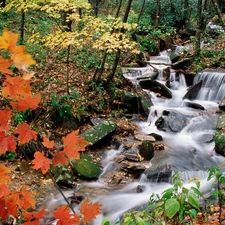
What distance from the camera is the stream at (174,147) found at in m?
6.07

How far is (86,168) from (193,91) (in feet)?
22.7

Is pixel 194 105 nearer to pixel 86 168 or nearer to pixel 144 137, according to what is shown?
pixel 144 137

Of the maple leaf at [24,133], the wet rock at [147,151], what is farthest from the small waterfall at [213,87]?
the maple leaf at [24,133]

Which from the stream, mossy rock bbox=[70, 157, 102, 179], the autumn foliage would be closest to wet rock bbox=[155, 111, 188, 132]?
the stream

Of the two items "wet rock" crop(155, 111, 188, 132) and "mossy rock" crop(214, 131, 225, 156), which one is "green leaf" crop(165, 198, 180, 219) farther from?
"wet rock" crop(155, 111, 188, 132)

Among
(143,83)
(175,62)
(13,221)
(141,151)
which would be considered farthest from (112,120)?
(175,62)

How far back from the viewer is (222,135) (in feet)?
25.2

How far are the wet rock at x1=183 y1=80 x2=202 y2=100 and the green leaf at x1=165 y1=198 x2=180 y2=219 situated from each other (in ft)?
33.6

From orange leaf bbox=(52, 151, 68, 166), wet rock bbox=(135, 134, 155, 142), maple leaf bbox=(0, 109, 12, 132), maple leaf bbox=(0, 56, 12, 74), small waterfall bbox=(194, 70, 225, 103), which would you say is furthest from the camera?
small waterfall bbox=(194, 70, 225, 103)

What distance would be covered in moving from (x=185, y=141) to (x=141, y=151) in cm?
190

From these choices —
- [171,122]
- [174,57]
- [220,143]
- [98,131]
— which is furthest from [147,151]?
[174,57]

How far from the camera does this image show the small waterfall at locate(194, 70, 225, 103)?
11.8 metres

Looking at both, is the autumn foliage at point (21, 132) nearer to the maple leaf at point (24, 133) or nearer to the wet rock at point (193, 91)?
the maple leaf at point (24, 133)

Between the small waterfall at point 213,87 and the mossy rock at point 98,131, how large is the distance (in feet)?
16.8
